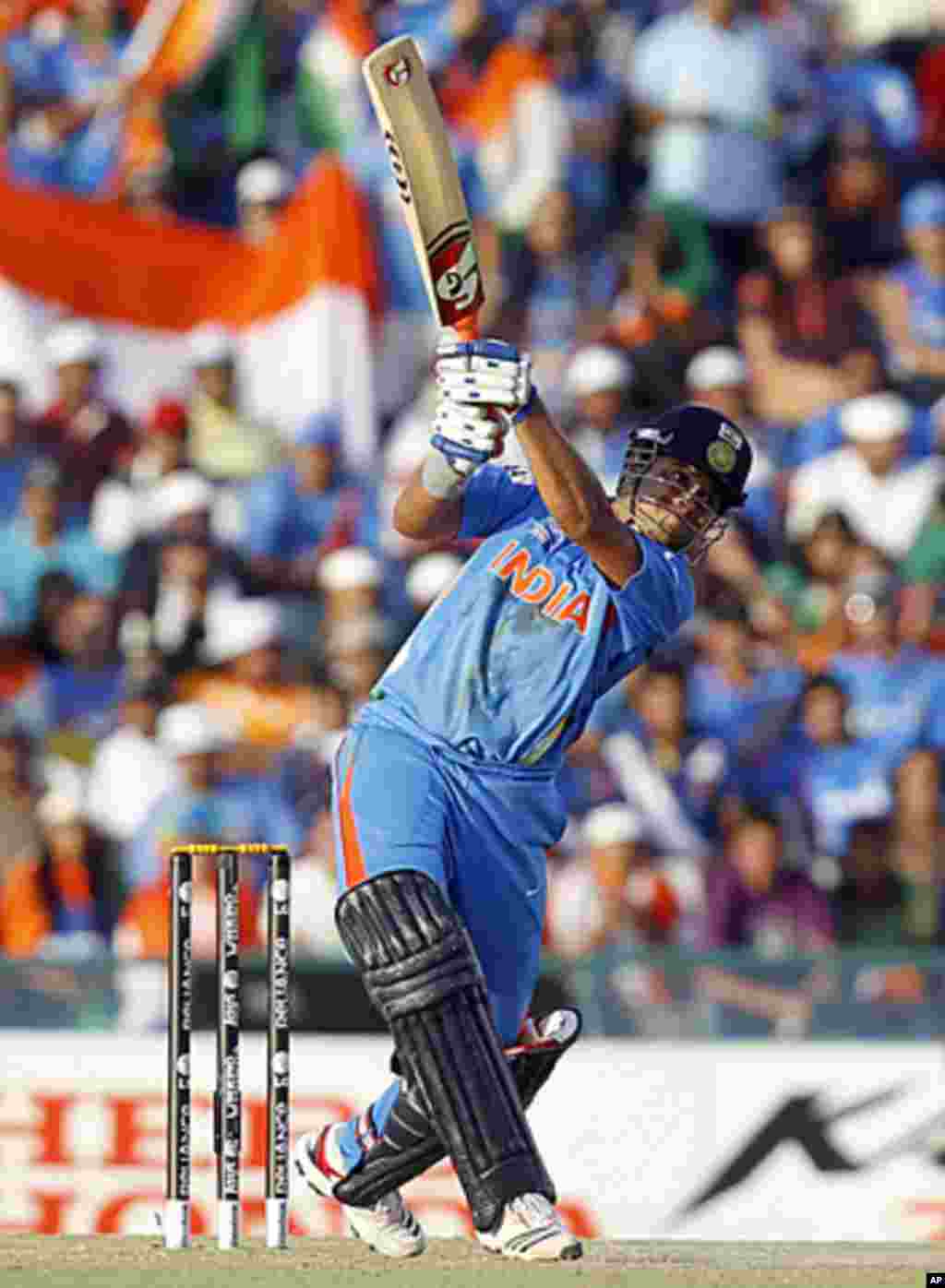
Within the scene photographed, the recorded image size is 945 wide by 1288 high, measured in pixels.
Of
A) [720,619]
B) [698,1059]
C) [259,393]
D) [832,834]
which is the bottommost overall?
[698,1059]

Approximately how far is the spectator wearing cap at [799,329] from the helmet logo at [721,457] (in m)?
5.30

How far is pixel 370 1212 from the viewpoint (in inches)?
270

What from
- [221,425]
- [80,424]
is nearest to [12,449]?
[80,424]

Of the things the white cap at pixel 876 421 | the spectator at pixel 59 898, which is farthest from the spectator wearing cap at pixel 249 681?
the white cap at pixel 876 421

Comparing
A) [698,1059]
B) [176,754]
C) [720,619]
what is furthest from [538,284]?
[698,1059]

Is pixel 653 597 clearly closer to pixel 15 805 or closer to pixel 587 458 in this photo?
pixel 15 805

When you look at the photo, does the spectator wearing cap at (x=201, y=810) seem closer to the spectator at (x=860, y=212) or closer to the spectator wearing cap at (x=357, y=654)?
the spectator wearing cap at (x=357, y=654)

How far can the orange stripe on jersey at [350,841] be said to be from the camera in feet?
21.1

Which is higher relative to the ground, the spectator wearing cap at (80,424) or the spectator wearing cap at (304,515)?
the spectator wearing cap at (80,424)

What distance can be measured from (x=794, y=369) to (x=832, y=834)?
2474mm

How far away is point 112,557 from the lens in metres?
11.6

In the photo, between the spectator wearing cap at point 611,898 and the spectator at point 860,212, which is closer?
the spectator wearing cap at point 611,898

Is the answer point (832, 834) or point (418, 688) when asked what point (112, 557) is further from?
point (418, 688)

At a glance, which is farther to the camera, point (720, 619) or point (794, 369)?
point (794, 369)
